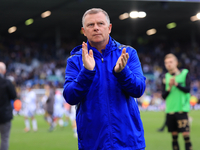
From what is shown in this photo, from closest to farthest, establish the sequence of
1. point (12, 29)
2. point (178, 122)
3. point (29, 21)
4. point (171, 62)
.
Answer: point (178, 122), point (171, 62), point (29, 21), point (12, 29)

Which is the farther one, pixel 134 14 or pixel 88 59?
pixel 134 14

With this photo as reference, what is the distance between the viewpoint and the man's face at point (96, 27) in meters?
2.84

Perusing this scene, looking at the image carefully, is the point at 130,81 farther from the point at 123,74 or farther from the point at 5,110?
the point at 5,110

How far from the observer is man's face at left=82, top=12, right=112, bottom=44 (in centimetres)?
284

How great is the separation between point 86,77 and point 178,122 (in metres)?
4.66

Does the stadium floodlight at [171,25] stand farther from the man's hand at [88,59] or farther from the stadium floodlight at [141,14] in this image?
the man's hand at [88,59]

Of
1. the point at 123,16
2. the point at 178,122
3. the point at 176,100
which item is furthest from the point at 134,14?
the point at 178,122

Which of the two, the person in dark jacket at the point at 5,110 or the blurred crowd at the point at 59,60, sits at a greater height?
the blurred crowd at the point at 59,60

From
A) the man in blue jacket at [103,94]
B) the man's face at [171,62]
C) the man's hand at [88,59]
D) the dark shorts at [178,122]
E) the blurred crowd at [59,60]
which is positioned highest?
the blurred crowd at [59,60]

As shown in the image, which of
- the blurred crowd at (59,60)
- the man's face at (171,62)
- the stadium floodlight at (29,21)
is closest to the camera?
the man's face at (171,62)

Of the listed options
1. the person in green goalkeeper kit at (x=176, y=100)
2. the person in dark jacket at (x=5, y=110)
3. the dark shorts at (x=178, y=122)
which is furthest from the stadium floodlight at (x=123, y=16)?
the person in dark jacket at (x=5, y=110)

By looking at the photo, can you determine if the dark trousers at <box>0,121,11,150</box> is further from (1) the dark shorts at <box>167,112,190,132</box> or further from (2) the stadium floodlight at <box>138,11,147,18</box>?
(2) the stadium floodlight at <box>138,11,147,18</box>

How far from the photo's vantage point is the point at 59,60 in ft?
122

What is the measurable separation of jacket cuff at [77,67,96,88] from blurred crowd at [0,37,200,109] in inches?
1016
